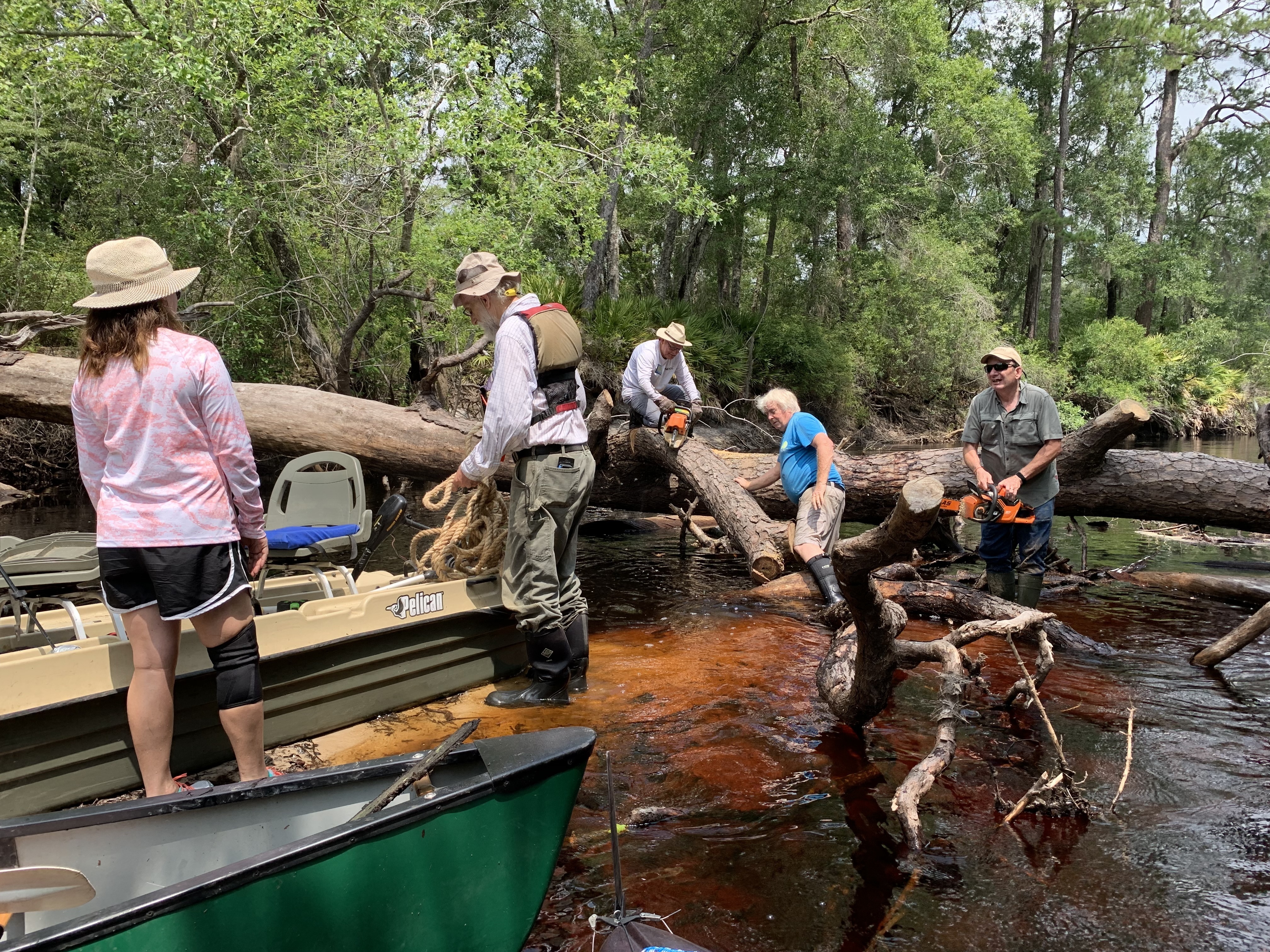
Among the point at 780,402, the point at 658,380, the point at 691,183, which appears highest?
the point at 691,183

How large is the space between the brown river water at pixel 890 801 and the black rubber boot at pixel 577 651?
9 centimetres

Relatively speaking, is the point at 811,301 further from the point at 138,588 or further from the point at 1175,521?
the point at 138,588

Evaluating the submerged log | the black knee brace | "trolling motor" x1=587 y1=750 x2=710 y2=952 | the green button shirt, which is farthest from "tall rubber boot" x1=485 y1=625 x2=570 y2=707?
the submerged log

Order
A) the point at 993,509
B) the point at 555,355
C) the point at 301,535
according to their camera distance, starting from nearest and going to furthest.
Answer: the point at 301,535 → the point at 555,355 → the point at 993,509

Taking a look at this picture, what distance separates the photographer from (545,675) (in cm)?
491

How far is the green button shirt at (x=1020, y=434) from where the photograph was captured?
5855mm

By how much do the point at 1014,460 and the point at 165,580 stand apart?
17.6 feet

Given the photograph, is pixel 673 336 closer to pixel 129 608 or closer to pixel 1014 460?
pixel 1014 460

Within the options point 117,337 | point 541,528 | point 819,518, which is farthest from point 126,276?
point 819,518

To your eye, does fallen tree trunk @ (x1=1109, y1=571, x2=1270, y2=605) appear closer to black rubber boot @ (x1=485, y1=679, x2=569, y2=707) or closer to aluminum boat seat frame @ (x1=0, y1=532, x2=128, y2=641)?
black rubber boot @ (x1=485, y1=679, x2=569, y2=707)

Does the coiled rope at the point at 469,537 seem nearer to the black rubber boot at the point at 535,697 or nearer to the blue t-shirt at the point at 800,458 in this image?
the black rubber boot at the point at 535,697

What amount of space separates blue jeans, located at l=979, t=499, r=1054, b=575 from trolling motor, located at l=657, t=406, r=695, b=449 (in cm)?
289

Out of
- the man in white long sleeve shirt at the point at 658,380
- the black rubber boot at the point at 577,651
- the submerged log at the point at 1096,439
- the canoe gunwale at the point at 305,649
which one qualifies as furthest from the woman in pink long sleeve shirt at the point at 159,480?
the submerged log at the point at 1096,439

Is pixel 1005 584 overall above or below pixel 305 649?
below
